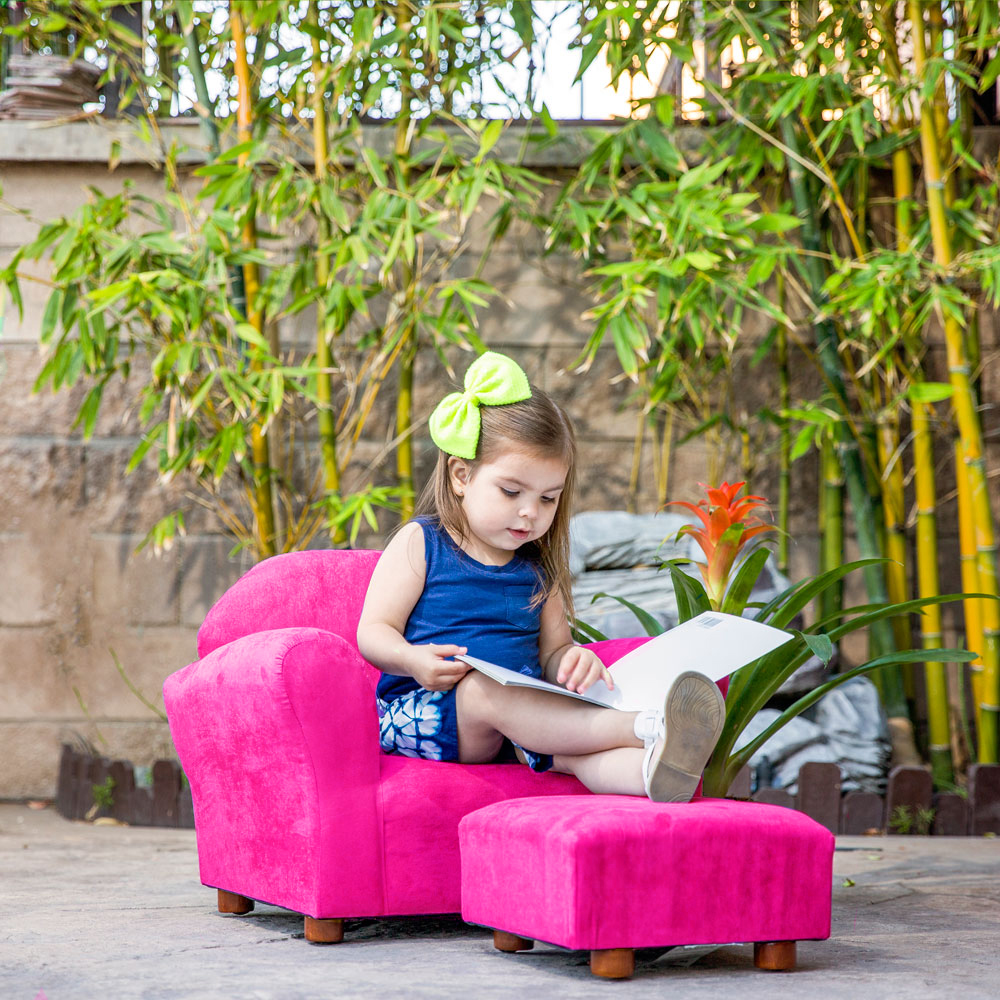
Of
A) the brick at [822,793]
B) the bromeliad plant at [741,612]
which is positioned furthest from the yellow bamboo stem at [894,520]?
the bromeliad plant at [741,612]

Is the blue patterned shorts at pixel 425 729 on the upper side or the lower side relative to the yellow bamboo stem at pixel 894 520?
lower

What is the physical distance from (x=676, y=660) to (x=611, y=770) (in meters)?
0.18

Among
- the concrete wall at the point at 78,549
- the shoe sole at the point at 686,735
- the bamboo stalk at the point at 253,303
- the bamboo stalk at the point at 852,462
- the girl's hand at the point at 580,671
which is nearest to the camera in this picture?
the shoe sole at the point at 686,735

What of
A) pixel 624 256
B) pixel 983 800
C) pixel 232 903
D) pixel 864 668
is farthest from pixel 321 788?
pixel 624 256

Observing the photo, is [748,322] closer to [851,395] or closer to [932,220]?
[851,395]

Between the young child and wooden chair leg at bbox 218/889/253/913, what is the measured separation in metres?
0.38

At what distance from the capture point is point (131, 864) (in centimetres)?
255

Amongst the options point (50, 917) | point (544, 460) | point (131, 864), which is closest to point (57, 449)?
point (131, 864)

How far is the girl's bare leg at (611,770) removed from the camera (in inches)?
64.2

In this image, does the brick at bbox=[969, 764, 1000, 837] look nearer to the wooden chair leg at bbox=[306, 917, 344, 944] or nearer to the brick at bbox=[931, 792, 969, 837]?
the brick at bbox=[931, 792, 969, 837]

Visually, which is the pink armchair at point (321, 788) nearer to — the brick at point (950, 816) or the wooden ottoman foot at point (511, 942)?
the wooden ottoman foot at point (511, 942)

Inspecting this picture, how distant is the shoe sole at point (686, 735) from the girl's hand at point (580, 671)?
0.23m

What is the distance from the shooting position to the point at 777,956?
5.07ft

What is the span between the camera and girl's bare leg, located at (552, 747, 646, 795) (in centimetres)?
163
